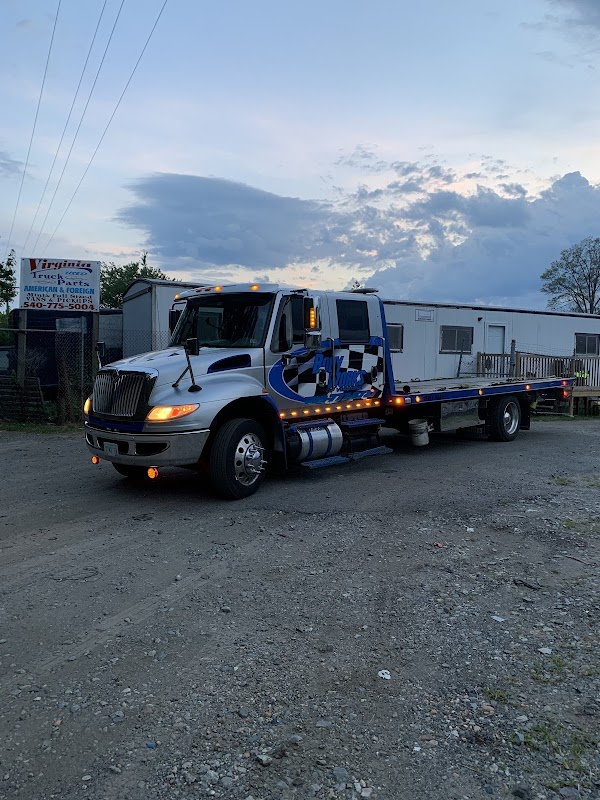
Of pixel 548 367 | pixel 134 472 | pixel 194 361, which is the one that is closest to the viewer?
pixel 194 361

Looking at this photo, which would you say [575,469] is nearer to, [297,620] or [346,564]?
[346,564]

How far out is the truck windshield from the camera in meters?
8.27

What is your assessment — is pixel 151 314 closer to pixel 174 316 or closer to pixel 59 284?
pixel 59 284

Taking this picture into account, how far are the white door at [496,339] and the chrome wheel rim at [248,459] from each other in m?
16.6

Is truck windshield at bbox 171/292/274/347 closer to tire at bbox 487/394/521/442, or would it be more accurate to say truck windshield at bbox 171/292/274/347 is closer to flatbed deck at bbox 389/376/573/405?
flatbed deck at bbox 389/376/573/405

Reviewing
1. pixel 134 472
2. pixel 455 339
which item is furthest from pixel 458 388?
pixel 455 339

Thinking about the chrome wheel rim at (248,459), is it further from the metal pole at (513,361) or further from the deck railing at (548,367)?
the deck railing at (548,367)

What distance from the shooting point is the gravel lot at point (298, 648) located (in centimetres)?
286

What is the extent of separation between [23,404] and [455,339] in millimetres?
13919

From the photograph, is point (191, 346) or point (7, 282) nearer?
point (191, 346)

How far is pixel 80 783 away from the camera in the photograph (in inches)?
108

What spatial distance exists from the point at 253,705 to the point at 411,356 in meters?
18.3

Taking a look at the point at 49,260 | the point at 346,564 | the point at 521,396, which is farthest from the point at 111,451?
the point at 49,260

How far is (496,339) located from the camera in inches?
903
